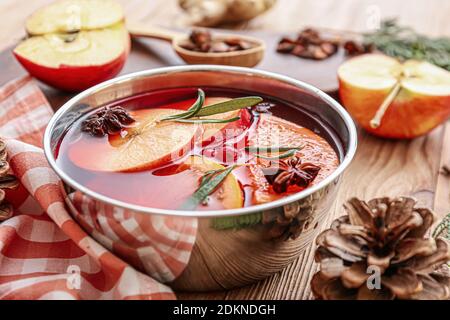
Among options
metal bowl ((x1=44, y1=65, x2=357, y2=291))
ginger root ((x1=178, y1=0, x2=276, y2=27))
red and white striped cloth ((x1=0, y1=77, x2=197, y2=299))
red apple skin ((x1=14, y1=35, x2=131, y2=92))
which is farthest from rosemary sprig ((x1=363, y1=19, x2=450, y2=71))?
red and white striped cloth ((x1=0, y1=77, x2=197, y2=299))

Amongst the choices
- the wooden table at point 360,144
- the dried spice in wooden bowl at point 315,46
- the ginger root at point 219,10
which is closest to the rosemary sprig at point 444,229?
the wooden table at point 360,144

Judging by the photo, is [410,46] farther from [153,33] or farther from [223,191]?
[223,191]

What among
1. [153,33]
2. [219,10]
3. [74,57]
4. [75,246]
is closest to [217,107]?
[75,246]

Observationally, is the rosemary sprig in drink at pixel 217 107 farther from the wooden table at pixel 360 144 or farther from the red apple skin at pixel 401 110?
the red apple skin at pixel 401 110

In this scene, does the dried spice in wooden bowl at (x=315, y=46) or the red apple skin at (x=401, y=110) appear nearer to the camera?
the red apple skin at (x=401, y=110)

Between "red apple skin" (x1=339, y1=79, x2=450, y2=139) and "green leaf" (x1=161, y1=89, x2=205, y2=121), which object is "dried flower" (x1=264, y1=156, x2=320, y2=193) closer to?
"green leaf" (x1=161, y1=89, x2=205, y2=121)

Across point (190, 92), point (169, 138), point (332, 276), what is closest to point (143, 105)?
point (190, 92)
